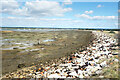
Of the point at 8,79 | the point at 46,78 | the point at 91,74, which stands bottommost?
the point at 8,79

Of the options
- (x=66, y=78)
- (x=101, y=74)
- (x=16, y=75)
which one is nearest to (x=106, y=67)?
(x=101, y=74)

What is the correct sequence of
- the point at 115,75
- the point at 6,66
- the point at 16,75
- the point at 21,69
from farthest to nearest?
1. the point at 6,66
2. the point at 21,69
3. the point at 16,75
4. the point at 115,75

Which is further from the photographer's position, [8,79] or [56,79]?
[8,79]

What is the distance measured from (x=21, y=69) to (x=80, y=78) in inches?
180

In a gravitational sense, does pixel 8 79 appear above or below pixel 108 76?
below

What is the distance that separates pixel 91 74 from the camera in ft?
15.7

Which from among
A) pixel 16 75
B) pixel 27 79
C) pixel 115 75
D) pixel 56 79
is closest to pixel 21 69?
pixel 16 75

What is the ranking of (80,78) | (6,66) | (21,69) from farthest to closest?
(6,66), (21,69), (80,78)

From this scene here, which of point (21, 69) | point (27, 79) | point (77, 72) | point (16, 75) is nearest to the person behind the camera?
point (77, 72)

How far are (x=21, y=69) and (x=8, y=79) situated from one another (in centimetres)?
136

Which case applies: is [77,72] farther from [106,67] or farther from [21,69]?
[21,69]

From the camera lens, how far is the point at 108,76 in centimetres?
436

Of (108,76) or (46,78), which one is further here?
(46,78)

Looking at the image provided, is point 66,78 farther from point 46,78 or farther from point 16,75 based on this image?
point 16,75
